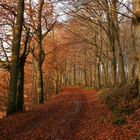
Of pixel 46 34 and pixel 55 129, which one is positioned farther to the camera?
pixel 46 34

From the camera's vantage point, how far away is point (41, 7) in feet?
88.8

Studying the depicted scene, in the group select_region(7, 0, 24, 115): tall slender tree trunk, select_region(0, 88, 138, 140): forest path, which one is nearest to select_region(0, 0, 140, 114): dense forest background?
select_region(7, 0, 24, 115): tall slender tree trunk

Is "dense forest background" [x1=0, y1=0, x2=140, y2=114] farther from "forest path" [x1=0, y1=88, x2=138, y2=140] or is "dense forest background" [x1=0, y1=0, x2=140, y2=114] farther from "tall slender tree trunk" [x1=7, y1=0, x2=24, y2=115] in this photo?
"forest path" [x1=0, y1=88, x2=138, y2=140]

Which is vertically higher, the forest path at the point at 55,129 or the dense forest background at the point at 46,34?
the dense forest background at the point at 46,34

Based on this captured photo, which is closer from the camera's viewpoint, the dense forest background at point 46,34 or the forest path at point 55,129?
the forest path at point 55,129

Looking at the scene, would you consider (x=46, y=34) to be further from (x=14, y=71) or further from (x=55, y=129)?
(x=55, y=129)

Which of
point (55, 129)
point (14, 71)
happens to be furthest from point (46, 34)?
point (55, 129)

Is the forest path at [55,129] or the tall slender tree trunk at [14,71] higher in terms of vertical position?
the tall slender tree trunk at [14,71]

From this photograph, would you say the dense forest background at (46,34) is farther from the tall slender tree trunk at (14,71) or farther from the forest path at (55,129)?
the forest path at (55,129)

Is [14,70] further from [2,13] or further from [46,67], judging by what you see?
[46,67]

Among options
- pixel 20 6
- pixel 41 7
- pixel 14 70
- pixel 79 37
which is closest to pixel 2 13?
pixel 41 7

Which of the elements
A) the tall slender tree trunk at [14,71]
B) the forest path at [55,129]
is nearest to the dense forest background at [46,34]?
the tall slender tree trunk at [14,71]

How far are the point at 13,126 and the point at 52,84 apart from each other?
48.1 metres

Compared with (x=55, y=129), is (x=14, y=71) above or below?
above
